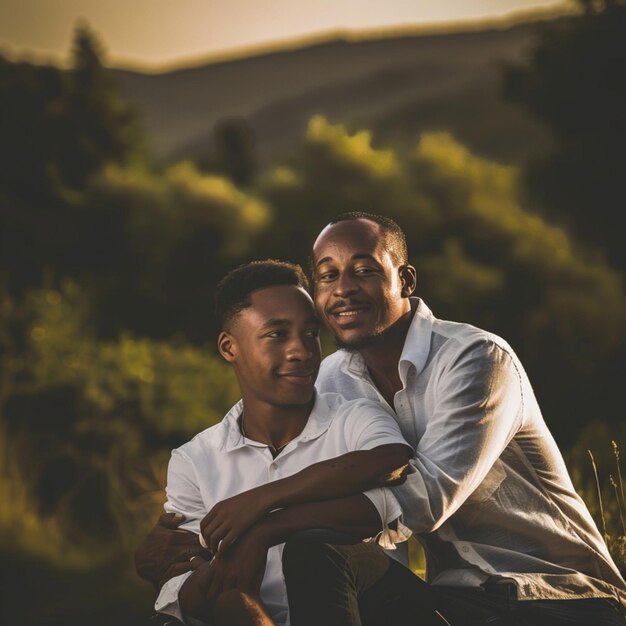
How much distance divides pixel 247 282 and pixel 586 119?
7975 mm

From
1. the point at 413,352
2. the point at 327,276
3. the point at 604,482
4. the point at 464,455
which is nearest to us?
the point at 464,455

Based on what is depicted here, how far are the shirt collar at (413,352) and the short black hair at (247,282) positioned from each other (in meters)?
0.33

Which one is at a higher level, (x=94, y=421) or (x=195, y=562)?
(x=94, y=421)

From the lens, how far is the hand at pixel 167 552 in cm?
297

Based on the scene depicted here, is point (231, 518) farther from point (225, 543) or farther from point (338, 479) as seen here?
point (338, 479)

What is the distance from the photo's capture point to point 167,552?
9.91ft

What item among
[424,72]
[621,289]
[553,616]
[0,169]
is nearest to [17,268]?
[0,169]

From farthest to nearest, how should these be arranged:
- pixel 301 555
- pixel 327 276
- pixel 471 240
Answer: pixel 471 240
pixel 327 276
pixel 301 555

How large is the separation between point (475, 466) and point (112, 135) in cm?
1101

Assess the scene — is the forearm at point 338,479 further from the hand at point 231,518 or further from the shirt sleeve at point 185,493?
the shirt sleeve at point 185,493

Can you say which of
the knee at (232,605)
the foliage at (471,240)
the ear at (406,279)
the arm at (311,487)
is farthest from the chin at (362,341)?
the foliage at (471,240)

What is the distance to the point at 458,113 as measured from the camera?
14.1 meters

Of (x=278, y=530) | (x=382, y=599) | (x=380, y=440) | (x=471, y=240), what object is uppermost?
(x=471, y=240)

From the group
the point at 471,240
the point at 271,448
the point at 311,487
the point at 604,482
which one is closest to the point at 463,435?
the point at 311,487
